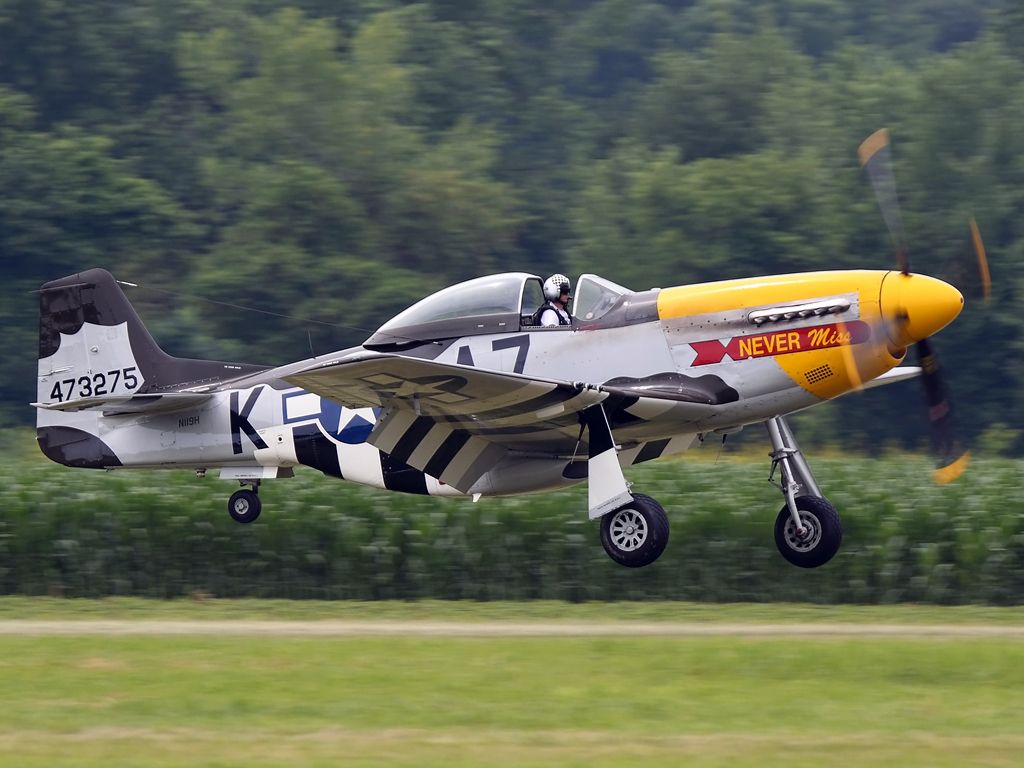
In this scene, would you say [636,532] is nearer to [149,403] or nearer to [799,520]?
[799,520]

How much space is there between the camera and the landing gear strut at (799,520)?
14359 mm

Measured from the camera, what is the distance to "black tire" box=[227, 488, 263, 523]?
17016 millimetres

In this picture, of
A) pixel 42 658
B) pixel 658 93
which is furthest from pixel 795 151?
pixel 42 658

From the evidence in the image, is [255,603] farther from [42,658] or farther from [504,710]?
[504,710]

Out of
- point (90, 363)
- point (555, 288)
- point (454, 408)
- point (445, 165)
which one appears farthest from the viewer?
point (445, 165)

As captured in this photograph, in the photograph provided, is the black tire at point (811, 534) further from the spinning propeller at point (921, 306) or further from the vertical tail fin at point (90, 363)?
the vertical tail fin at point (90, 363)

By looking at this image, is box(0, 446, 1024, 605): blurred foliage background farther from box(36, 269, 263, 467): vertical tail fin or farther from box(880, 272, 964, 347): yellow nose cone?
box(880, 272, 964, 347): yellow nose cone

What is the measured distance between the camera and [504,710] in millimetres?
10164

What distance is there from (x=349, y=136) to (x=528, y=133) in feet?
38.2

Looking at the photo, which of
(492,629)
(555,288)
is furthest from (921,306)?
(492,629)

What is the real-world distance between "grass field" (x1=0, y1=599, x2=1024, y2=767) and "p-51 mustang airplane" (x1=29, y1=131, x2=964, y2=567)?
6.18 feet

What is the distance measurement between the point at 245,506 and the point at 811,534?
20.2 ft

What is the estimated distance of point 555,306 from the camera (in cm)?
1458

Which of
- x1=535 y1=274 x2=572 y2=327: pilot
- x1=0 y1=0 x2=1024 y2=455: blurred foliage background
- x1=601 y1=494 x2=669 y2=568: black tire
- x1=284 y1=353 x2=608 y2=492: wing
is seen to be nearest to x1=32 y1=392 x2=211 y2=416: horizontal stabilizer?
x1=284 y1=353 x2=608 y2=492: wing
